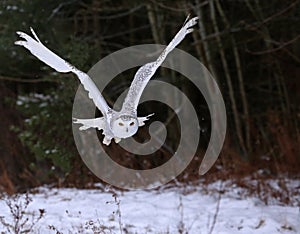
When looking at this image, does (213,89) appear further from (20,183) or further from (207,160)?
(20,183)

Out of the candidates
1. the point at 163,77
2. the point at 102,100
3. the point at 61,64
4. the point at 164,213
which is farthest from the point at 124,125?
the point at 163,77

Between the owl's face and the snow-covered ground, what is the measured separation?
26.5 inches

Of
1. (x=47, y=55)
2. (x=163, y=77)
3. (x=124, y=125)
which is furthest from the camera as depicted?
(x=163, y=77)

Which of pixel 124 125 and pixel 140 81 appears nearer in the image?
pixel 124 125

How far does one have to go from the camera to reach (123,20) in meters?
9.77

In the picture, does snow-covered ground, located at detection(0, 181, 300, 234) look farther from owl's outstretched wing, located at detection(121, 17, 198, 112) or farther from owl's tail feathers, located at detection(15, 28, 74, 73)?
owl's tail feathers, located at detection(15, 28, 74, 73)

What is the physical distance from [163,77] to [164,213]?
360 centimetres

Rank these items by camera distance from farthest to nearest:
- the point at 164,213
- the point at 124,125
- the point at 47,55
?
the point at 164,213, the point at 47,55, the point at 124,125

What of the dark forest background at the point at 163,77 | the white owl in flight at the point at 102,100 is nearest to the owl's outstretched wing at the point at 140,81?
the white owl in flight at the point at 102,100

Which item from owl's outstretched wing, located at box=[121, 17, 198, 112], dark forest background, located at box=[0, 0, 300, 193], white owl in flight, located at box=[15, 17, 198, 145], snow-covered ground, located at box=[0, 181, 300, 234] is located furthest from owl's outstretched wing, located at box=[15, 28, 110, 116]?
dark forest background, located at box=[0, 0, 300, 193]

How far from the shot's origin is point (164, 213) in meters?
5.24

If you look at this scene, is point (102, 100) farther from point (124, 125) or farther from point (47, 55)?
point (47, 55)

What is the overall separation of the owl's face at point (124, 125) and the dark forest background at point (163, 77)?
364cm

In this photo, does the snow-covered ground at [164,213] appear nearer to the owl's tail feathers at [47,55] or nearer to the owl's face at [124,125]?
the owl's face at [124,125]
